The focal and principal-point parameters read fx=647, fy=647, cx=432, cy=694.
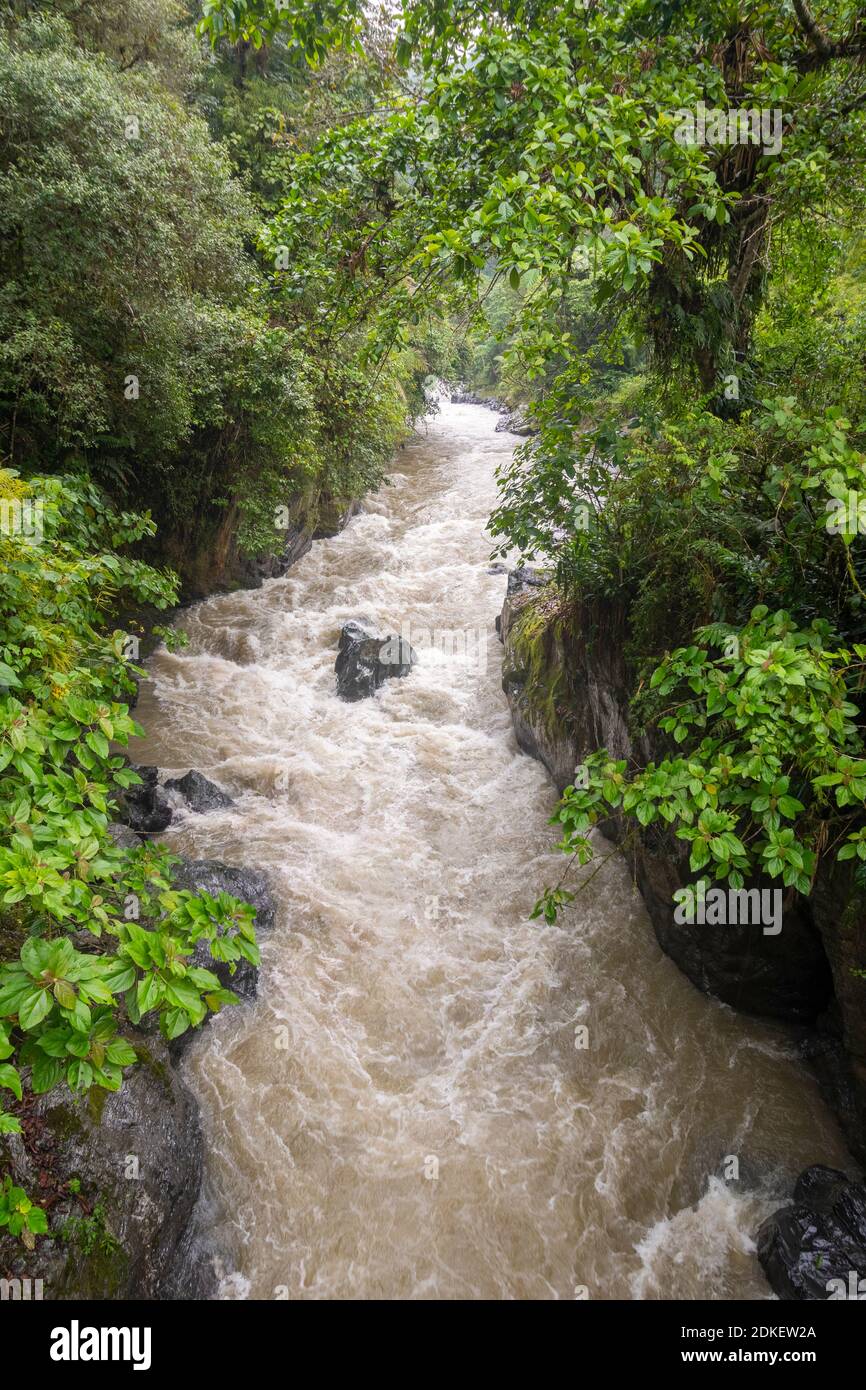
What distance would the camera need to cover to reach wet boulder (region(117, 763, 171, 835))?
6762 mm

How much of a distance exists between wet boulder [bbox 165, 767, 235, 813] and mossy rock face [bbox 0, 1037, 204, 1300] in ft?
10.9

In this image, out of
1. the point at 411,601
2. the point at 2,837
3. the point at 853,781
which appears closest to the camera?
the point at 2,837

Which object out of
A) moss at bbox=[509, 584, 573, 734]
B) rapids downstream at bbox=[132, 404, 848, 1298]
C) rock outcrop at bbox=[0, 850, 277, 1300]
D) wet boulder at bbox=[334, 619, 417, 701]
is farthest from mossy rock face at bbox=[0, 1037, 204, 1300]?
wet boulder at bbox=[334, 619, 417, 701]

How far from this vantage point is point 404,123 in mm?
3936

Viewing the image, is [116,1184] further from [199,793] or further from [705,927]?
[705,927]

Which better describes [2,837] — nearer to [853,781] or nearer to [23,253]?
[853,781]

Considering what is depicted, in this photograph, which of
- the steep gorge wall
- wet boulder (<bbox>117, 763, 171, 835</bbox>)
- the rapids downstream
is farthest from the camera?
wet boulder (<bbox>117, 763, 171, 835</bbox>)

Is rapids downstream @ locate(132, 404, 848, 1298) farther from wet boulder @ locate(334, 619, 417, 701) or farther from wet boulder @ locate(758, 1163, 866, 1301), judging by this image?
wet boulder @ locate(334, 619, 417, 701)

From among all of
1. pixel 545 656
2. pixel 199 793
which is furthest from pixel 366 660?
pixel 199 793

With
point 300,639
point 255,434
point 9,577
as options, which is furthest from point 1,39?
point 300,639

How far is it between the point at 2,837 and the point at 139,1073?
9.41ft

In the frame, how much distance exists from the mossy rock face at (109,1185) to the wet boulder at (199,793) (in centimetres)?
332

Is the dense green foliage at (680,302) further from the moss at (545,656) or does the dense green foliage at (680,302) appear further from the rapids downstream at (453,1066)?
the rapids downstream at (453,1066)

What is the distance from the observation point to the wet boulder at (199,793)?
7.48 meters
